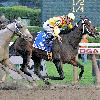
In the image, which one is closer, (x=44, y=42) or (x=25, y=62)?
(x=44, y=42)

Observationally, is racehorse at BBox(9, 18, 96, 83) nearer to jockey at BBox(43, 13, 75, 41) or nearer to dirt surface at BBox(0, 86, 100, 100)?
jockey at BBox(43, 13, 75, 41)

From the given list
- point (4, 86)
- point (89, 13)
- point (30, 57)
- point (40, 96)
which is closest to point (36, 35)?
point (30, 57)

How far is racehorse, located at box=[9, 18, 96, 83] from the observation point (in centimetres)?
1133

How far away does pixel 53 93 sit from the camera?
9.30m

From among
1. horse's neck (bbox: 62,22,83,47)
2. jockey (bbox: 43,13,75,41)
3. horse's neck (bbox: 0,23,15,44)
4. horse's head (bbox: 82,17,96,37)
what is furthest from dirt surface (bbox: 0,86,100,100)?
horse's head (bbox: 82,17,96,37)

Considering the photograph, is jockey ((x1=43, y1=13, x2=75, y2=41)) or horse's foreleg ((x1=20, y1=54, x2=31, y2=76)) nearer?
jockey ((x1=43, y1=13, x2=75, y2=41))

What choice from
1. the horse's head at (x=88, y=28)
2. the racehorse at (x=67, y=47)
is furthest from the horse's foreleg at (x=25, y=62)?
the horse's head at (x=88, y=28)

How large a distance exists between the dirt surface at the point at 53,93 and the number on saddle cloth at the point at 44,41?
1.42 m

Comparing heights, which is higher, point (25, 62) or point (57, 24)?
point (57, 24)

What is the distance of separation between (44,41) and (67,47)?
18.8 inches

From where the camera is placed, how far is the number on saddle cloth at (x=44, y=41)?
11367 mm

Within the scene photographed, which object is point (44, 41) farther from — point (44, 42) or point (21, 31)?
point (21, 31)

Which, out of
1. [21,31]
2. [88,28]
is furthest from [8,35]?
[88,28]

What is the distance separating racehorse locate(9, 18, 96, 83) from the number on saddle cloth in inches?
3.5
